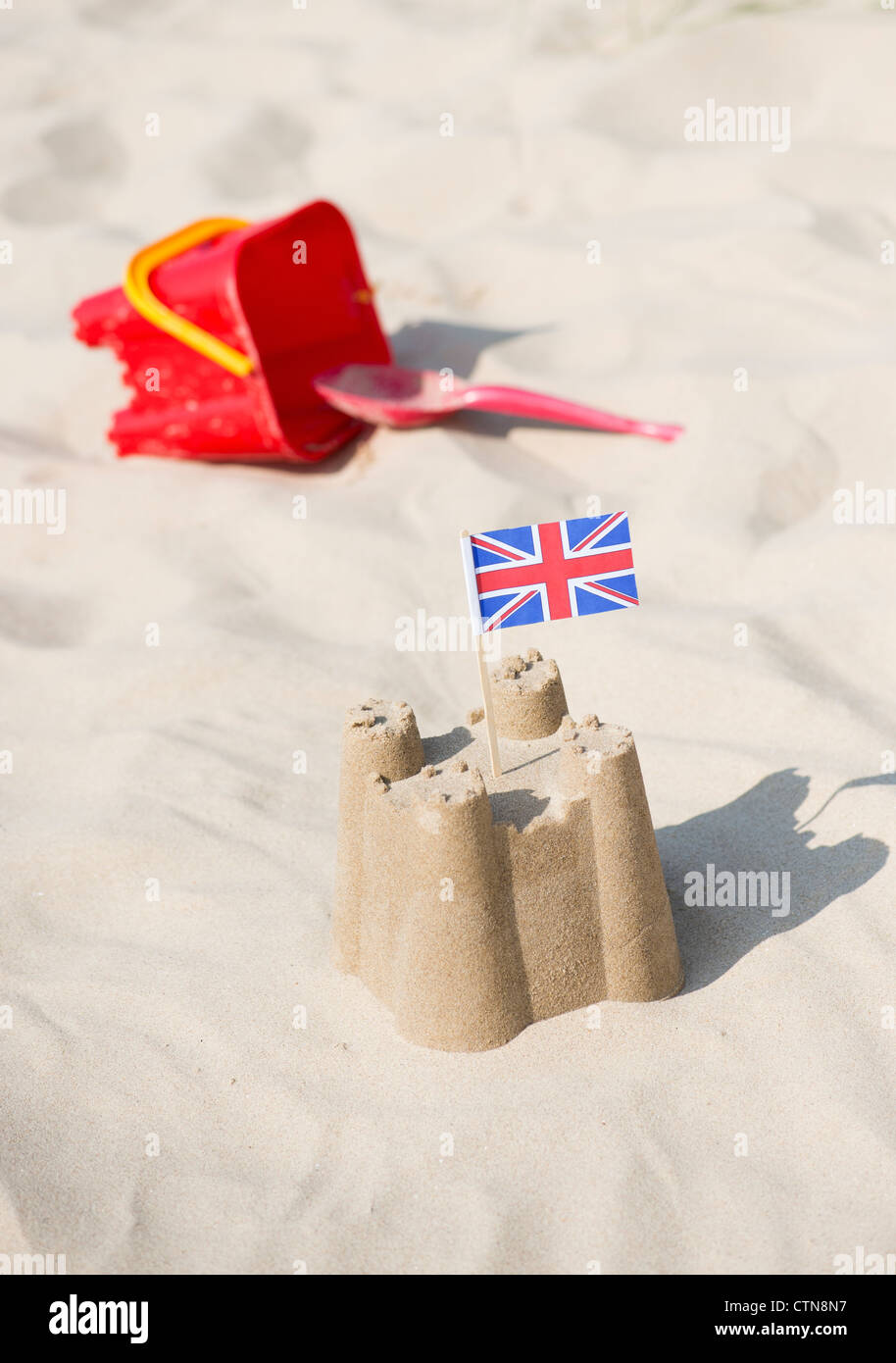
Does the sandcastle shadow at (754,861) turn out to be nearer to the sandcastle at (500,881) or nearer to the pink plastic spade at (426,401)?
the sandcastle at (500,881)

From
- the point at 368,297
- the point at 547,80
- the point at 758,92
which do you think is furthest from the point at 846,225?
the point at 547,80

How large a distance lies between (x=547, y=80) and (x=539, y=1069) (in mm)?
7670

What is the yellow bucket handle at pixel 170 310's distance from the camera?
16.5ft

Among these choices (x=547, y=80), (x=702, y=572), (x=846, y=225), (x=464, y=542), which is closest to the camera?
(x=464, y=542)

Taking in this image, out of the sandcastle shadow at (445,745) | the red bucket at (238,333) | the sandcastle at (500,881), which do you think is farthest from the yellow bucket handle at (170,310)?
the sandcastle at (500,881)

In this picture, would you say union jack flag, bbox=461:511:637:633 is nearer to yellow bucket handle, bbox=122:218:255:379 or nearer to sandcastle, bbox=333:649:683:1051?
sandcastle, bbox=333:649:683:1051

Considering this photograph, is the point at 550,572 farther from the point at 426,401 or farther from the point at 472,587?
the point at 426,401

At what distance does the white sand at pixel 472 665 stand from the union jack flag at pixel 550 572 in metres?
0.88

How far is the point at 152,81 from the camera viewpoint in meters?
9.30

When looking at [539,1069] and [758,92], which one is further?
[758,92]

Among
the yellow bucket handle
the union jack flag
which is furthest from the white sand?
the union jack flag

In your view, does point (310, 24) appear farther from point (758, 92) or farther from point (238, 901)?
point (238, 901)
